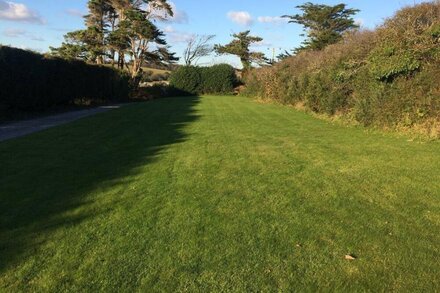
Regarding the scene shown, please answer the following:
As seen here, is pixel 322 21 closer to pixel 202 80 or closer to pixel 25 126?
pixel 202 80

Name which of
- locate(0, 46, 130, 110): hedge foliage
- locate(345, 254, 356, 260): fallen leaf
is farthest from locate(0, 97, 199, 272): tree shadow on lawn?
locate(0, 46, 130, 110): hedge foliage

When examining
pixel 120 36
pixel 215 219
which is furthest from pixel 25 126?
pixel 120 36

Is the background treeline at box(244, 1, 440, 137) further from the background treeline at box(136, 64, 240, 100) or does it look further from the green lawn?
the background treeline at box(136, 64, 240, 100)

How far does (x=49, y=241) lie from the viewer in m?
4.43

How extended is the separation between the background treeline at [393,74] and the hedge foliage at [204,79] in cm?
3542


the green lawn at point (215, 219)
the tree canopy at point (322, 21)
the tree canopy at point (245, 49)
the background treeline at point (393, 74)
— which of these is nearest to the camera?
the green lawn at point (215, 219)

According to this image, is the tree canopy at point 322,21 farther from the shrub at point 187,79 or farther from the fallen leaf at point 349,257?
the fallen leaf at point 349,257

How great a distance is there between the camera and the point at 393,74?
1374cm

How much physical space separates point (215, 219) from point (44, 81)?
1608 centimetres

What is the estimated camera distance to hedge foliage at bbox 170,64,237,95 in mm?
53406

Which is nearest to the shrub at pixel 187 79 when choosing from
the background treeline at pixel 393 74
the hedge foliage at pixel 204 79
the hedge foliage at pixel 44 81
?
the hedge foliage at pixel 204 79

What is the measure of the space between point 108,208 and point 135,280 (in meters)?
1.96

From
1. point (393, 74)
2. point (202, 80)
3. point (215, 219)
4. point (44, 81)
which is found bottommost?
point (202, 80)

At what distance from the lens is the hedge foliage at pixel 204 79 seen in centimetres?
5341
